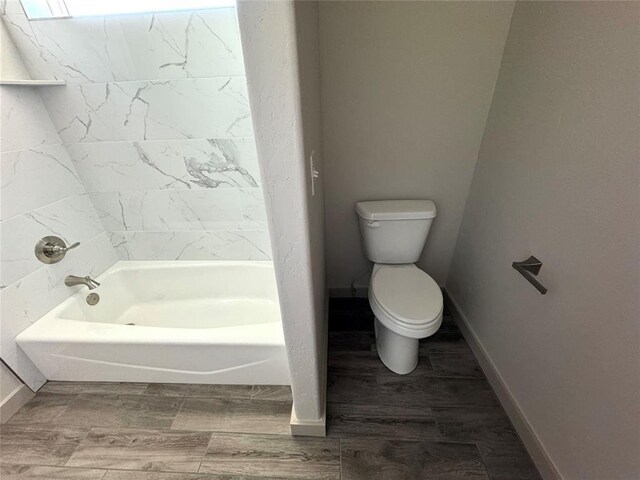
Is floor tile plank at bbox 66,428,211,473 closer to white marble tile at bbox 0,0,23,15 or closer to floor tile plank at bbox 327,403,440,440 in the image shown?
floor tile plank at bbox 327,403,440,440

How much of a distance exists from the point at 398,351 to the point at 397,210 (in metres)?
0.74

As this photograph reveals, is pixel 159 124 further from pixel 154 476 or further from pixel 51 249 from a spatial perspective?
pixel 154 476

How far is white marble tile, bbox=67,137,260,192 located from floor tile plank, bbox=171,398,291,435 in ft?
3.73

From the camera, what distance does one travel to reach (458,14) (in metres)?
1.18

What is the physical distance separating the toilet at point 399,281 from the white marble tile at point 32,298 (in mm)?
1649

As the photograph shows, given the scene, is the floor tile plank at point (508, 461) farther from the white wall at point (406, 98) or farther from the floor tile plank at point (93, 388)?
the floor tile plank at point (93, 388)

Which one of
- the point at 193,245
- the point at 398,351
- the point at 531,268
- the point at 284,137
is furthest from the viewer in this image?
the point at 193,245

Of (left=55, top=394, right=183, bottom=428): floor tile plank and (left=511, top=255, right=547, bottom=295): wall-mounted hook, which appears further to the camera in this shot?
(left=55, top=394, right=183, bottom=428): floor tile plank

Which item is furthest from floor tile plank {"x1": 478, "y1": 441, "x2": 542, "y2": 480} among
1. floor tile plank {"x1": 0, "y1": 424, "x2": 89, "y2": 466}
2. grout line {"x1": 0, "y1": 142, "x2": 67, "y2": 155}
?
grout line {"x1": 0, "y1": 142, "x2": 67, "y2": 155}

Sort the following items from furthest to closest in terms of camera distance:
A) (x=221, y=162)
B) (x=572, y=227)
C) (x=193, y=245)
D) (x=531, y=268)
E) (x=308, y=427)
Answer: (x=193, y=245), (x=221, y=162), (x=308, y=427), (x=531, y=268), (x=572, y=227)

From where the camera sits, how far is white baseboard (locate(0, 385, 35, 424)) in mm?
1293

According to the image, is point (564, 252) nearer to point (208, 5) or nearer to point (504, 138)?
point (504, 138)

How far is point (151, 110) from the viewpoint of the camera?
1.38 metres

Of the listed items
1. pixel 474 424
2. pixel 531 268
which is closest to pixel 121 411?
pixel 474 424
